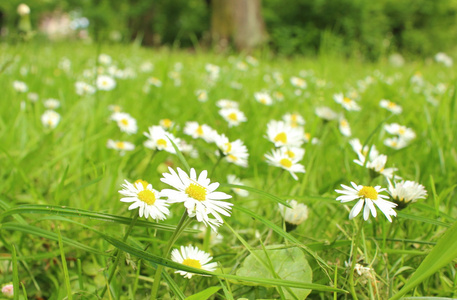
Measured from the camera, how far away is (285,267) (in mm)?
748

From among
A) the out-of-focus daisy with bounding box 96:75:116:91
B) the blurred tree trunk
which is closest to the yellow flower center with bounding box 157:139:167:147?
the out-of-focus daisy with bounding box 96:75:116:91

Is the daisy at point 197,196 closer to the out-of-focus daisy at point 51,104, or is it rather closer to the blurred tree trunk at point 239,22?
the out-of-focus daisy at point 51,104

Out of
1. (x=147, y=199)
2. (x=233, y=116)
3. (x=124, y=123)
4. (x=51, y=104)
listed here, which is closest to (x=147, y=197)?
(x=147, y=199)

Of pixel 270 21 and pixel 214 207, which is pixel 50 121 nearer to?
pixel 214 207

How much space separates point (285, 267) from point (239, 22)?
7.80 meters

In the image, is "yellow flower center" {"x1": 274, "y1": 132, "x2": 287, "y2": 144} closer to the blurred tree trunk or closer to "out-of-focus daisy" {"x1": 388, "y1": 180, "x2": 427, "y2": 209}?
"out-of-focus daisy" {"x1": 388, "y1": 180, "x2": 427, "y2": 209}

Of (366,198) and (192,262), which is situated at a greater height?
(366,198)

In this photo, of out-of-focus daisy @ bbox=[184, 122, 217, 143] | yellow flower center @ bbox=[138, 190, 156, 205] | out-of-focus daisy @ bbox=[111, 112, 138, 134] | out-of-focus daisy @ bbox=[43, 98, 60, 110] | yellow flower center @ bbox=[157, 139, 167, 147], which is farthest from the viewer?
out-of-focus daisy @ bbox=[43, 98, 60, 110]

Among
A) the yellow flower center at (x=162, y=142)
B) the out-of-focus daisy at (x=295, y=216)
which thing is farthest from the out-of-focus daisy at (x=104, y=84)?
the out-of-focus daisy at (x=295, y=216)

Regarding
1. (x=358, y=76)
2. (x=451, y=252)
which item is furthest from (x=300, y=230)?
(x=358, y=76)

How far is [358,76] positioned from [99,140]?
327cm

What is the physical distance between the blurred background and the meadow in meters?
5.80

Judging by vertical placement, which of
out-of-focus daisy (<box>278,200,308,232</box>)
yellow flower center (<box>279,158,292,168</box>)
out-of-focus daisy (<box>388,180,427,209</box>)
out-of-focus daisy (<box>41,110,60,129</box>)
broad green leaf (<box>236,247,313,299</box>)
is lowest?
broad green leaf (<box>236,247,313,299</box>)

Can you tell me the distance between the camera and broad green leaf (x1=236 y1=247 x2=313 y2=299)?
2.40 ft
